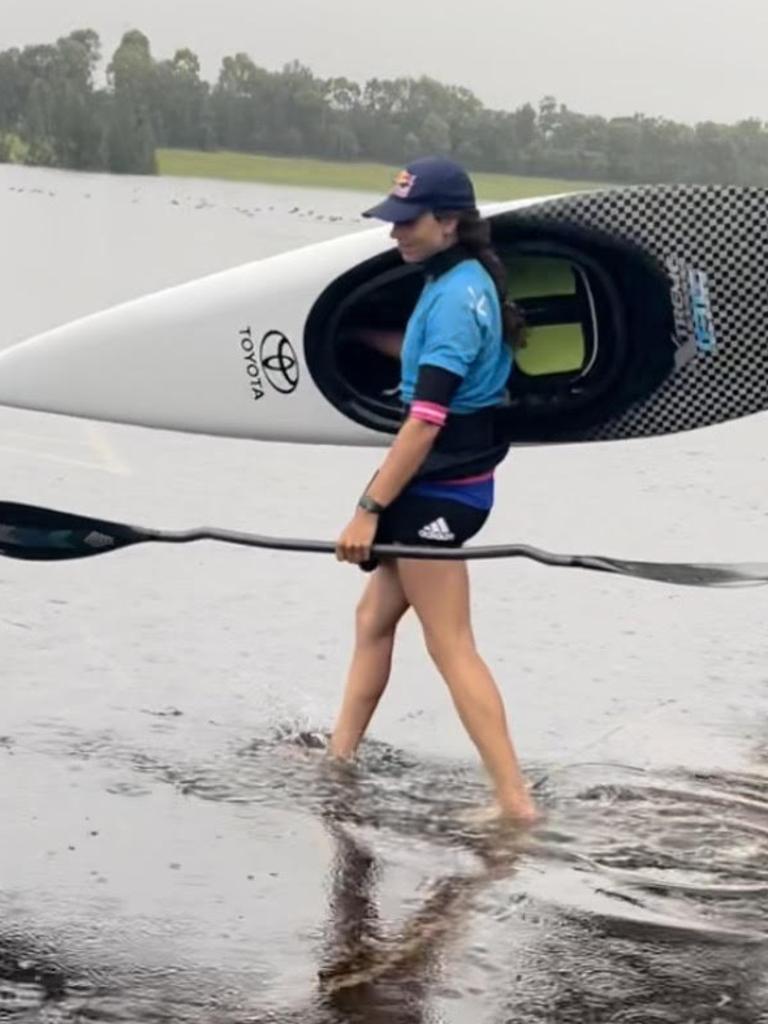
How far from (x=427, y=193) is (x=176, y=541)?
1.43 meters

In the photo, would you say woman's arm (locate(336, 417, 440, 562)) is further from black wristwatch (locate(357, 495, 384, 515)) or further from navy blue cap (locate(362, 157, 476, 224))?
navy blue cap (locate(362, 157, 476, 224))

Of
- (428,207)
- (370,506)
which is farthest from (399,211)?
(370,506)

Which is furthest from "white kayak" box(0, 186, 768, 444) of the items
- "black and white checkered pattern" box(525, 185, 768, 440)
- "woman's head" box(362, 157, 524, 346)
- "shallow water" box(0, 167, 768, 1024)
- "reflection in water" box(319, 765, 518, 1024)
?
"reflection in water" box(319, 765, 518, 1024)

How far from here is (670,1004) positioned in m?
4.65

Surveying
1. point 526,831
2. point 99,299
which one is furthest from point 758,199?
point 99,299

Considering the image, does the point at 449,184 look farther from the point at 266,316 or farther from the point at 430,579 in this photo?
the point at 266,316

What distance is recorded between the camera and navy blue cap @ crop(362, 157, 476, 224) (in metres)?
5.80

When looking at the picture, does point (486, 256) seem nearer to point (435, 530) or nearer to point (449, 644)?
point (435, 530)

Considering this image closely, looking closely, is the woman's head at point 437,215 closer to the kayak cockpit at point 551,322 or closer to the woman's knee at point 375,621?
the woman's knee at point 375,621

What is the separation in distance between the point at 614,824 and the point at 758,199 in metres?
2.87

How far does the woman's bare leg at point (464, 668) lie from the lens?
6004 mm

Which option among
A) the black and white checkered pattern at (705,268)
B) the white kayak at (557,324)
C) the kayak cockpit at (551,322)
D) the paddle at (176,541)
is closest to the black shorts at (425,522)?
the paddle at (176,541)

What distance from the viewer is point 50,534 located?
6.72m

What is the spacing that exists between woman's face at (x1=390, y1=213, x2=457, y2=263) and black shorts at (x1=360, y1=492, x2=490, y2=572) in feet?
2.16
